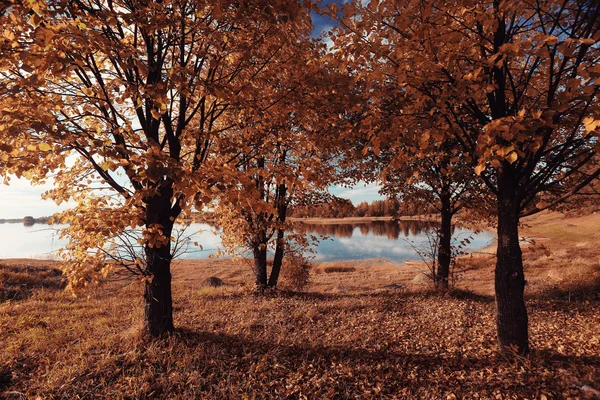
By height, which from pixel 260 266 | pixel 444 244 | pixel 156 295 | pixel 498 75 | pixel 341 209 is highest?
pixel 498 75

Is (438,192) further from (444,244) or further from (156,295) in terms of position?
(156,295)

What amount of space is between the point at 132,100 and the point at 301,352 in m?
5.48

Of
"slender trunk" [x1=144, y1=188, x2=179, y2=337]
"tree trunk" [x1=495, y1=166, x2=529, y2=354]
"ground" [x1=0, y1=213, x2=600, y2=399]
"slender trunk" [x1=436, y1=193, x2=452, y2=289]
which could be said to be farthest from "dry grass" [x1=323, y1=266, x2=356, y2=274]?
"tree trunk" [x1=495, y1=166, x2=529, y2=354]

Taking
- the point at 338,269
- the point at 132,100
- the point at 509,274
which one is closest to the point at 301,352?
the point at 509,274

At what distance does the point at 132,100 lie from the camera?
5.55 metres

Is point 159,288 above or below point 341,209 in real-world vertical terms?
below

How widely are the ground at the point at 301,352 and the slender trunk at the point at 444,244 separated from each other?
6.43 ft

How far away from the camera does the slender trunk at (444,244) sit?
10686mm

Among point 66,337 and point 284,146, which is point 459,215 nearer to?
point 284,146

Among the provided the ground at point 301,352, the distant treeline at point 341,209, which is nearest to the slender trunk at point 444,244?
the distant treeline at point 341,209

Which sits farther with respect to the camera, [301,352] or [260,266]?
[260,266]

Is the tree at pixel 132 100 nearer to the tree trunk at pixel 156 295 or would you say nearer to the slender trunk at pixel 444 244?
the tree trunk at pixel 156 295

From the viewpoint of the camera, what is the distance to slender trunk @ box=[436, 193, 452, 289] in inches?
421

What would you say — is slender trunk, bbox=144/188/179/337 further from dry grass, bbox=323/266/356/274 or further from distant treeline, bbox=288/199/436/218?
dry grass, bbox=323/266/356/274
